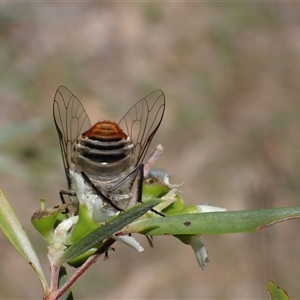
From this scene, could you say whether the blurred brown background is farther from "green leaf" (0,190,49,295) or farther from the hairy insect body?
"green leaf" (0,190,49,295)

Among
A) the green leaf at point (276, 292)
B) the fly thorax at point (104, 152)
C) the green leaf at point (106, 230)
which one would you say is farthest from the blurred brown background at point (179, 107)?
the green leaf at point (276, 292)

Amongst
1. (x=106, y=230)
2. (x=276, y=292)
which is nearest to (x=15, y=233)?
(x=106, y=230)

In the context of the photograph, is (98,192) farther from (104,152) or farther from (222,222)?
(222,222)

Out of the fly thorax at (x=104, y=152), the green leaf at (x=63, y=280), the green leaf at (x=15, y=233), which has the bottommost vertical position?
the green leaf at (x=63, y=280)

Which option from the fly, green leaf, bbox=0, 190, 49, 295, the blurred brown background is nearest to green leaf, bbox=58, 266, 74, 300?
green leaf, bbox=0, 190, 49, 295

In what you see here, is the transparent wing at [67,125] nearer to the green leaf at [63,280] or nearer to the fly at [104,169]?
the fly at [104,169]

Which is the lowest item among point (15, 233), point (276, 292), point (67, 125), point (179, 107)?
point (179, 107)
